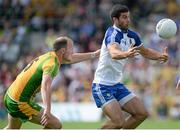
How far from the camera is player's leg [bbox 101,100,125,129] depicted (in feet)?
41.7

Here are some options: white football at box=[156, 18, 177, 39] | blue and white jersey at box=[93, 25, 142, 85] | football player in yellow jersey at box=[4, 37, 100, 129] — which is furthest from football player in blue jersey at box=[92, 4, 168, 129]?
football player in yellow jersey at box=[4, 37, 100, 129]

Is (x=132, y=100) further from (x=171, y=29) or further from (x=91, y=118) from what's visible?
(x=91, y=118)

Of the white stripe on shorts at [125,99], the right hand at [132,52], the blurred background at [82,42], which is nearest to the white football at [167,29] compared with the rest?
the right hand at [132,52]

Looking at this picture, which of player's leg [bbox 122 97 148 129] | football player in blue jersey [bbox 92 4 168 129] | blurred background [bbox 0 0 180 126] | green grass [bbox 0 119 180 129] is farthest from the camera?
blurred background [bbox 0 0 180 126]

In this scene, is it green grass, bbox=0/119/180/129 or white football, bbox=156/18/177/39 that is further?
green grass, bbox=0/119/180/129

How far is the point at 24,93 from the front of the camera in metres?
12.6

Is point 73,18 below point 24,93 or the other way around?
below

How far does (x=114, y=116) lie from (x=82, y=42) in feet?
42.6

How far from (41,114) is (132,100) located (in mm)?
1589

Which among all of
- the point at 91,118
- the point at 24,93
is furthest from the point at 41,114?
the point at 91,118

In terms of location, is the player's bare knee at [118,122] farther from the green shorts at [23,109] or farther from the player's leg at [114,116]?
the green shorts at [23,109]

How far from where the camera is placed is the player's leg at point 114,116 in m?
12.7

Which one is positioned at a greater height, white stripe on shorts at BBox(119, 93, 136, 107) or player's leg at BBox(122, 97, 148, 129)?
white stripe on shorts at BBox(119, 93, 136, 107)

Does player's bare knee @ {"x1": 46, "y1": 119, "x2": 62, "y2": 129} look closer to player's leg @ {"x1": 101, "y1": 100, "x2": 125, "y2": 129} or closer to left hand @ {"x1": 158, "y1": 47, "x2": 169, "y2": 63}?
player's leg @ {"x1": 101, "y1": 100, "x2": 125, "y2": 129}
